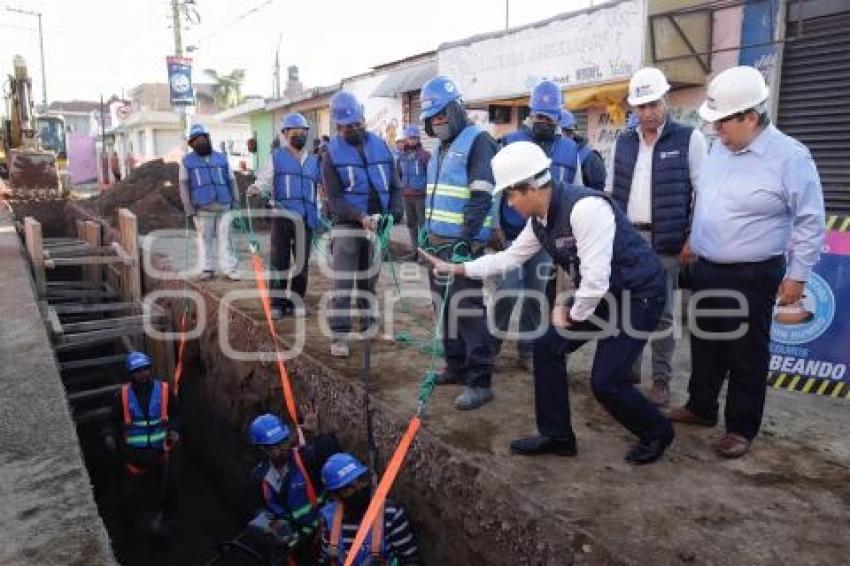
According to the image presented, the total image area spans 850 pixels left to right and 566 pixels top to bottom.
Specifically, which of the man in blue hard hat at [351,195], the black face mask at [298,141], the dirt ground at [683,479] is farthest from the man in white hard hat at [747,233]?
the black face mask at [298,141]

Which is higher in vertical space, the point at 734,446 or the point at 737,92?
the point at 737,92

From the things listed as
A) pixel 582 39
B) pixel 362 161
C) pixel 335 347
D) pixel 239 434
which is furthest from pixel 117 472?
pixel 582 39

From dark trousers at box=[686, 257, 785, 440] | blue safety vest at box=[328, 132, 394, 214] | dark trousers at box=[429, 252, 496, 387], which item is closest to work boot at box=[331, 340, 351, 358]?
blue safety vest at box=[328, 132, 394, 214]

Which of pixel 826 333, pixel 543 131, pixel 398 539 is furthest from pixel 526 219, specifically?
pixel 826 333

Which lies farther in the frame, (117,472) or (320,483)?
(117,472)

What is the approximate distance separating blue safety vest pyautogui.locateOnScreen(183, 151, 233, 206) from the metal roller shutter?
671 cm

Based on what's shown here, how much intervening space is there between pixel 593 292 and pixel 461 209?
1.34m

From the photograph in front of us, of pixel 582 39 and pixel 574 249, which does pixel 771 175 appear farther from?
pixel 582 39

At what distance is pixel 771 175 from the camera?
3068mm

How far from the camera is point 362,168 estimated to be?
5.07m

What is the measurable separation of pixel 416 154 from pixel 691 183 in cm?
653

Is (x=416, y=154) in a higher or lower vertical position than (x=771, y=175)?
higher

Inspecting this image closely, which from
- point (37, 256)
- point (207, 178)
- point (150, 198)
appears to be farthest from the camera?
point (150, 198)

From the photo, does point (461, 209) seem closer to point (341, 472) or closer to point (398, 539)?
point (341, 472)
